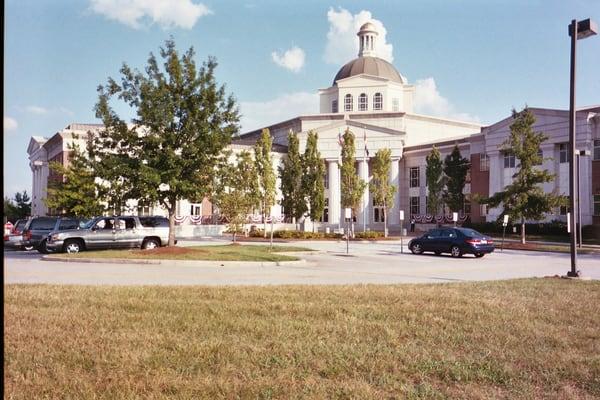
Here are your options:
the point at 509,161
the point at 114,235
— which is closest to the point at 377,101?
the point at 509,161

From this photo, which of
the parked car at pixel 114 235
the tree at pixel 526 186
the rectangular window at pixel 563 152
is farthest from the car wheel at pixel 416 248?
the rectangular window at pixel 563 152

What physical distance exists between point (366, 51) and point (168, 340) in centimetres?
7556

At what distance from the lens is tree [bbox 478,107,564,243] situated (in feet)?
112

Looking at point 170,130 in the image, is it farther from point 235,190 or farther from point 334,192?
point 334,192

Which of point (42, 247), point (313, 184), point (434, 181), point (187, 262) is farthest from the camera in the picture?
point (434, 181)

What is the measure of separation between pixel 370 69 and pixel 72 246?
56.9 meters

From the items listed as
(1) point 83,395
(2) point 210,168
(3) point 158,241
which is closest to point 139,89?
(2) point 210,168

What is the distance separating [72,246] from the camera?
78.6 feet

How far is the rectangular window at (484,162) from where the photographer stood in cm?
5544

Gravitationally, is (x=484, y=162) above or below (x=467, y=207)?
above

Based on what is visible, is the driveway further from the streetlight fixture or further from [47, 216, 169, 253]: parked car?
[47, 216, 169, 253]: parked car

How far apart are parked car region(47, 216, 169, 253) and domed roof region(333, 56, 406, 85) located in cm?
5279

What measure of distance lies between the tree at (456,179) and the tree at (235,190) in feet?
65.1

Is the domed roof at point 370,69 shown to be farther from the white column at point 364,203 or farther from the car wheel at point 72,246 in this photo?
the car wheel at point 72,246
